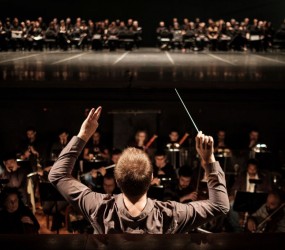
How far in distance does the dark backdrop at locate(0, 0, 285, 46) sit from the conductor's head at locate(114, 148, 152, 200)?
60.3ft

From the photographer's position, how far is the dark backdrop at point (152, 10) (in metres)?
19.3

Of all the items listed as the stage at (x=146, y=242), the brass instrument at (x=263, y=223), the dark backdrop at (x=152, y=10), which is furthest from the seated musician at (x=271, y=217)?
the dark backdrop at (x=152, y=10)

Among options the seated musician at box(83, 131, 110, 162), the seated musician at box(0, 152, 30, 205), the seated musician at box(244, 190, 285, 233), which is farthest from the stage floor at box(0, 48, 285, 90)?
the seated musician at box(244, 190, 285, 233)

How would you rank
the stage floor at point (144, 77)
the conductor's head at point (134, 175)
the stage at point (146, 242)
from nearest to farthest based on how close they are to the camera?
the stage at point (146, 242)
the conductor's head at point (134, 175)
the stage floor at point (144, 77)

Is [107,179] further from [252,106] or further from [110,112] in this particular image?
[252,106]

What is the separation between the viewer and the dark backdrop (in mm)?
19281

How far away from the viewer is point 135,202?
1.73 m

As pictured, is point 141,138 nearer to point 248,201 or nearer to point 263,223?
point 263,223

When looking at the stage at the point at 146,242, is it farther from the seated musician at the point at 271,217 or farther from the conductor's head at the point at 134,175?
the seated musician at the point at 271,217

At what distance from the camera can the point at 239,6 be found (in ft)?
63.6

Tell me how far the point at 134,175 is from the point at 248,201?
10.1 ft

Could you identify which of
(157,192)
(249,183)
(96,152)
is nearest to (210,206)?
(157,192)

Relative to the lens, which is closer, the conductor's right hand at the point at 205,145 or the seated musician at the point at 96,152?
the conductor's right hand at the point at 205,145

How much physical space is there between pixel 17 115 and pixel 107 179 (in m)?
3.62
